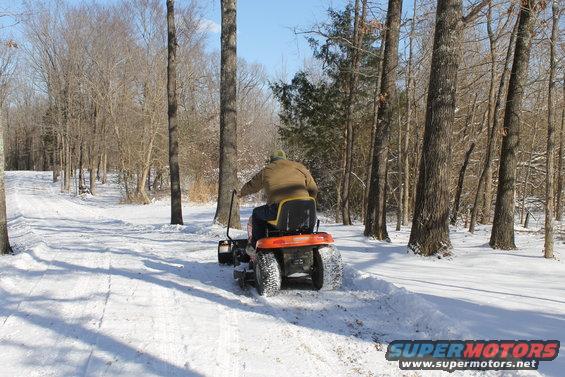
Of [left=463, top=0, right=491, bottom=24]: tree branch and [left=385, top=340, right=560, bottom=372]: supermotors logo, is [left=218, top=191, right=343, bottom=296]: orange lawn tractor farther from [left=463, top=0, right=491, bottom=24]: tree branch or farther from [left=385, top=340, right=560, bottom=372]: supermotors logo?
[left=463, top=0, right=491, bottom=24]: tree branch

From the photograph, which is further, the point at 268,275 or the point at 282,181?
the point at 282,181

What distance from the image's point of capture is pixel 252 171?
35125 millimetres

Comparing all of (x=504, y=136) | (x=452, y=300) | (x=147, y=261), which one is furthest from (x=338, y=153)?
(x=452, y=300)

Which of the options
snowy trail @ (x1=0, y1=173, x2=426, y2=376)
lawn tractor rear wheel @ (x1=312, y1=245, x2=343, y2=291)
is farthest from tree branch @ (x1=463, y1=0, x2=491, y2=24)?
snowy trail @ (x1=0, y1=173, x2=426, y2=376)

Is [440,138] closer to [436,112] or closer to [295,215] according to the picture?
[436,112]

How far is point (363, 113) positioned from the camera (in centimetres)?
2177

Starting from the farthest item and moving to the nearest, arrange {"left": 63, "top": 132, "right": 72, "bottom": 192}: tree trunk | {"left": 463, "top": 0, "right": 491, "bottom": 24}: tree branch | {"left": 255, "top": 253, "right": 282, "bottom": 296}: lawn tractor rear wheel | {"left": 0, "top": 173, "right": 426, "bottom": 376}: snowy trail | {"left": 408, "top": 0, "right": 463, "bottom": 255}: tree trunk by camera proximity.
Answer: {"left": 63, "top": 132, "right": 72, "bottom": 192}: tree trunk < {"left": 408, "top": 0, "right": 463, "bottom": 255}: tree trunk < {"left": 463, "top": 0, "right": 491, "bottom": 24}: tree branch < {"left": 255, "top": 253, "right": 282, "bottom": 296}: lawn tractor rear wheel < {"left": 0, "top": 173, "right": 426, "bottom": 376}: snowy trail

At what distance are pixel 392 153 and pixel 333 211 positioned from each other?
482 cm

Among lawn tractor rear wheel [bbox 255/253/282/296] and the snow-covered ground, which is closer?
the snow-covered ground

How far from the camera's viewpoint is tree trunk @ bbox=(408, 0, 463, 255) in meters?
7.41

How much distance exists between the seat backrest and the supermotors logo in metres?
Result: 2.08

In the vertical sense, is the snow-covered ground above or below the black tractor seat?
below

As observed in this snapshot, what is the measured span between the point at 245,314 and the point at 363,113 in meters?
18.2

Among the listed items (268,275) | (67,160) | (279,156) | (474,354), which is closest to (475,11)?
(279,156)
